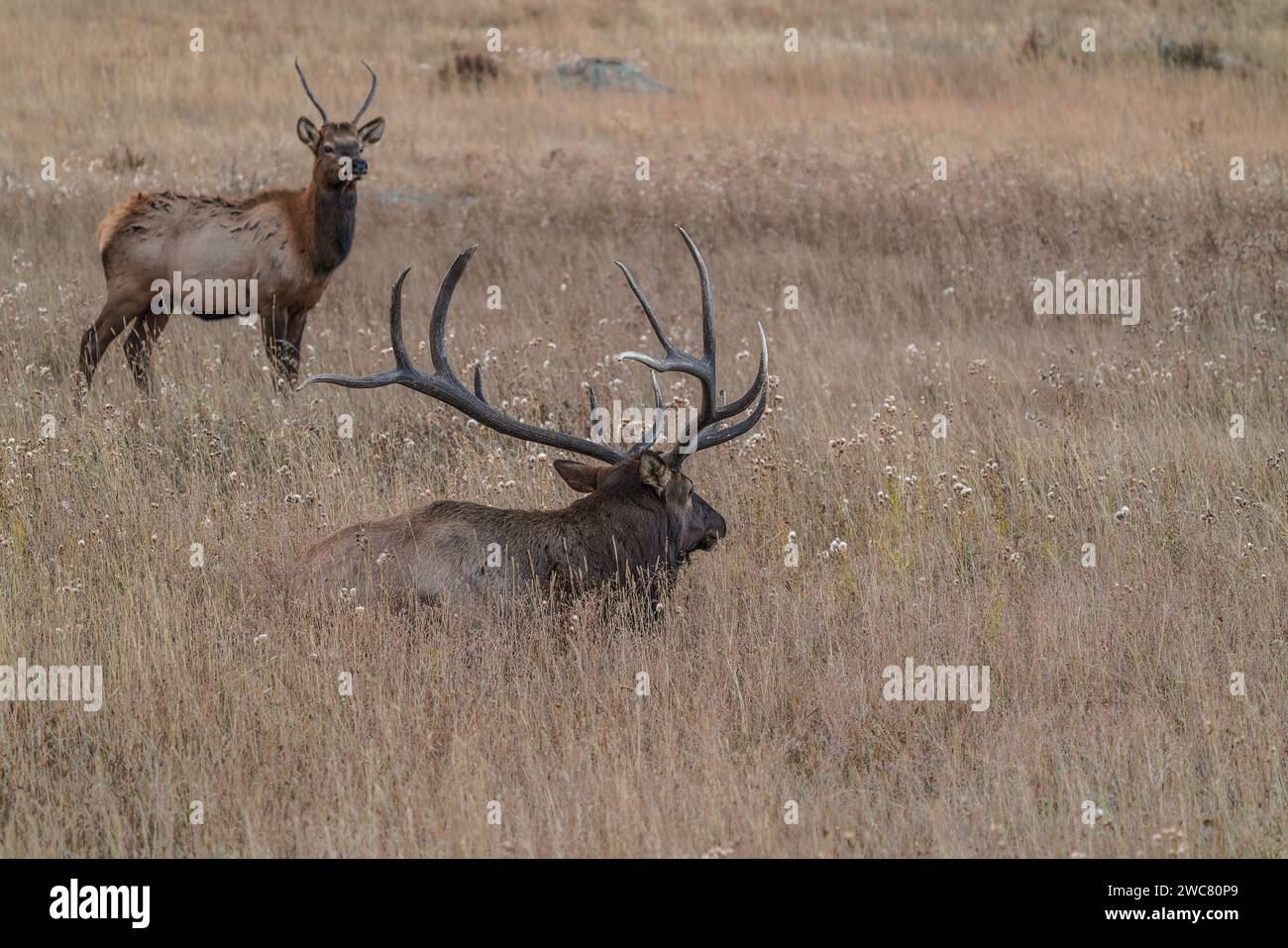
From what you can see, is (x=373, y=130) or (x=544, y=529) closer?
(x=544, y=529)

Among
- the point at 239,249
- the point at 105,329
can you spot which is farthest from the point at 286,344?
the point at 105,329

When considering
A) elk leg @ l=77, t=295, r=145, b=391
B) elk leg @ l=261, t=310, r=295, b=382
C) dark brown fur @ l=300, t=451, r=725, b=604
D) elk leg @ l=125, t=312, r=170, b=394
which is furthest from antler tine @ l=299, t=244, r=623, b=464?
elk leg @ l=77, t=295, r=145, b=391

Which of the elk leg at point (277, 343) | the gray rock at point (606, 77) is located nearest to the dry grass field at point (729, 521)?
the elk leg at point (277, 343)

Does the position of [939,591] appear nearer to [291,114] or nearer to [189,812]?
[189,812]

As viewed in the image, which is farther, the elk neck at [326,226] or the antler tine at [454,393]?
the elk neck at [326,226]

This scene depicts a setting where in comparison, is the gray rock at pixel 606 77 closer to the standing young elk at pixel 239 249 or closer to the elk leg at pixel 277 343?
the standing young elk at pixel 239 249

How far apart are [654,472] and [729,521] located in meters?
1.27

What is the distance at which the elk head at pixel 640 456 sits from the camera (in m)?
5.62

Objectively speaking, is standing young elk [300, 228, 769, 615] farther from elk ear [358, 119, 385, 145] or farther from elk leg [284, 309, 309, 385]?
elk ear [358, 119, 385, 145]

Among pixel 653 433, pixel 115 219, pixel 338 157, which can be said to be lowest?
pixel 653 433

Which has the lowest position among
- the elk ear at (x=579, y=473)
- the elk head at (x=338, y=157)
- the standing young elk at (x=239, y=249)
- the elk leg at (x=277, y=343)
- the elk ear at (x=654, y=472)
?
the elk ear at (x=654, y=472)

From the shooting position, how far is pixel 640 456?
557cm

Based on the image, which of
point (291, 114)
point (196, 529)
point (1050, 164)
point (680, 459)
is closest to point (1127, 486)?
point (680, 459)

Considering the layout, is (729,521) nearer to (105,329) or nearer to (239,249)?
(239,249)
